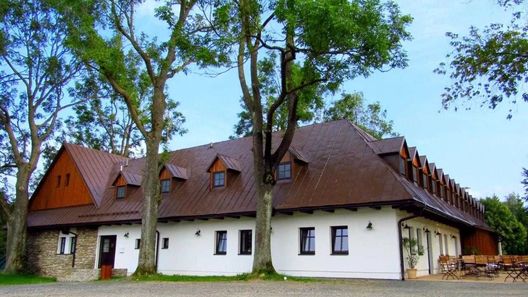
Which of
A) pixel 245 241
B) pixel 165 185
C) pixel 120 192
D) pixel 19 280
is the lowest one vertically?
pixel 19 280

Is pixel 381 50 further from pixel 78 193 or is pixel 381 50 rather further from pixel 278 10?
pixel 78 193

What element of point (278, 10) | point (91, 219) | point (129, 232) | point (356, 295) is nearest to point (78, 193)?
point (91, 219)

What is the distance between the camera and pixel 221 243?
18.9 meters

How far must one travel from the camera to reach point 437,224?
19844 mm

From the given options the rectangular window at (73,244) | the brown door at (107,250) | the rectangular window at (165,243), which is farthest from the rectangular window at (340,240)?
the rectangular window at (73,244)

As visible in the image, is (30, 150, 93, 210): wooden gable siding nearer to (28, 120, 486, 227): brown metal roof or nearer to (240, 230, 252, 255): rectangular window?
(28, 120, 486, 227): brown metal roof

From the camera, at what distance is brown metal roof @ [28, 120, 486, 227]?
1568cm

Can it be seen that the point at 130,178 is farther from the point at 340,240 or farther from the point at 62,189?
the point at 340,240

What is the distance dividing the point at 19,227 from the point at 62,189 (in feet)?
9.27

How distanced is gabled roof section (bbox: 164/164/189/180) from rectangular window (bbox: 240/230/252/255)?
17.1 feet

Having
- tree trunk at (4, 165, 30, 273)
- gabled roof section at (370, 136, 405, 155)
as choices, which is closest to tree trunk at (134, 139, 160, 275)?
gabled roof section at (370, 136, 405, 155)

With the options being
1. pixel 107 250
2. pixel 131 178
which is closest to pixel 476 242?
pixel 131 178

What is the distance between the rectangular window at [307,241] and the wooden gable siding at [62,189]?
12.2 m

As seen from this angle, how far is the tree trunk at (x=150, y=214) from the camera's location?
54.1 feet
